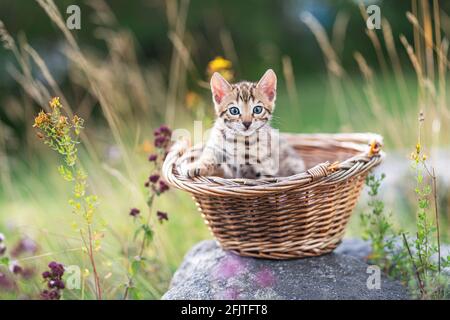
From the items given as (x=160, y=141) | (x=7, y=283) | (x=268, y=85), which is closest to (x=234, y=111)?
(x=268, y=85)

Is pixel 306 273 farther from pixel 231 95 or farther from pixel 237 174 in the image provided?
pixel 231 95

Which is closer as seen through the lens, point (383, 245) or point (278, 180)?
point (278, 180)

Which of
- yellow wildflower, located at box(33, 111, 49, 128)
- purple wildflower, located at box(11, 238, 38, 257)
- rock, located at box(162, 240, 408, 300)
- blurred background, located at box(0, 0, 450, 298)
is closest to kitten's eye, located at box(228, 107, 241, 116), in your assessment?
blurred background, located at box(0, 0, 450, 298)

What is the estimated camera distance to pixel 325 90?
7.90 meters

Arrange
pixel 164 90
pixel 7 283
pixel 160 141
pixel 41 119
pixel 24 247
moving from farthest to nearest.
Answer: pixel 164 90 → pixel 24 247 → pixel 7 283 → pixel 160 141 → pixel 41 119

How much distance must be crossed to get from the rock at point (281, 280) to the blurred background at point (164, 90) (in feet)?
1.20

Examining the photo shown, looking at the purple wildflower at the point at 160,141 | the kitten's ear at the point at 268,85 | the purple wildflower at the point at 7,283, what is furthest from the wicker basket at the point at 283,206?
the purple wildflower at the point at 7,283

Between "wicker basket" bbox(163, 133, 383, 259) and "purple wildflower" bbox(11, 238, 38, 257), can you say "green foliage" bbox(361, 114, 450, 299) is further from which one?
"purple wildflower" bbox(11, 238, 38, 257)

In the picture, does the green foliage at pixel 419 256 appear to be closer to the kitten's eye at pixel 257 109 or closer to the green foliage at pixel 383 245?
the green foliage at pixel 383 245

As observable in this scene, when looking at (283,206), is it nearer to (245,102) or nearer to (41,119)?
(245,102)

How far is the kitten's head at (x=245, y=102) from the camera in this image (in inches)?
78.1

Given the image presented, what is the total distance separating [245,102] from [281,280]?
0.65 meters

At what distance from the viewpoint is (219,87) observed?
2059 mm
